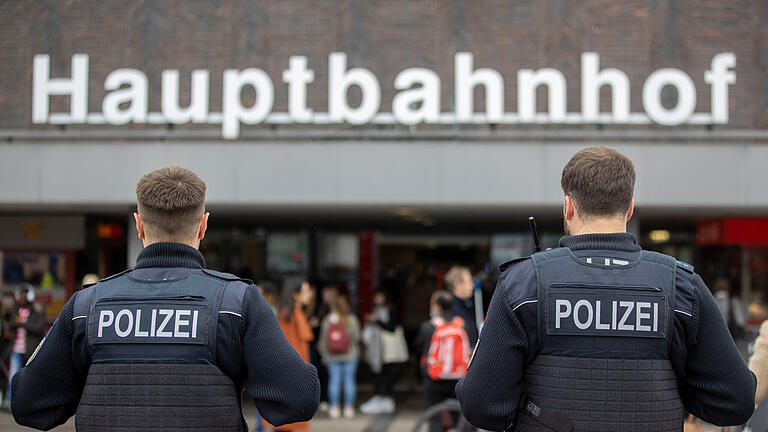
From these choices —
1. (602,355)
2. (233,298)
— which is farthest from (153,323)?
(602,355)

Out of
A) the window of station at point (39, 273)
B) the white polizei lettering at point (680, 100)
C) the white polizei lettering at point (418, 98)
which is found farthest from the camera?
Answer: the window of station at point (39, 273)

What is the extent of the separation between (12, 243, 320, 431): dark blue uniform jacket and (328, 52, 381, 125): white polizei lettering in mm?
9115

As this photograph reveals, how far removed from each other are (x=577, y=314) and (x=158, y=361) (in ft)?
4.48

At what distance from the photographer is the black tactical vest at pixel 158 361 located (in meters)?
2.47

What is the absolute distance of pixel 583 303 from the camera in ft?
8.24

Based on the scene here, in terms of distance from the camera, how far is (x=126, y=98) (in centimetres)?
1202

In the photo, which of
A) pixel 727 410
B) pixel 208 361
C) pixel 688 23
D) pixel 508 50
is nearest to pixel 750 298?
pixel 688 23

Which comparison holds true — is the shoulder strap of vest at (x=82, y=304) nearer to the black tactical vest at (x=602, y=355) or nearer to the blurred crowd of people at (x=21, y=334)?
the black tactical vest at (x=602, y=355)

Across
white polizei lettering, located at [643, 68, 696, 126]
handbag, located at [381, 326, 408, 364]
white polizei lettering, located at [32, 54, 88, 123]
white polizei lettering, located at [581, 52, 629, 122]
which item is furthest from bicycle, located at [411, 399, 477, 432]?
white polizei lettering, located at [32, 54, 88, 123]

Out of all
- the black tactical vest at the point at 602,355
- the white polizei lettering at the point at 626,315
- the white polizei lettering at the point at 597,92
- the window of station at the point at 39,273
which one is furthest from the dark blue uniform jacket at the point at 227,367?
the window of station at the point at 39,273

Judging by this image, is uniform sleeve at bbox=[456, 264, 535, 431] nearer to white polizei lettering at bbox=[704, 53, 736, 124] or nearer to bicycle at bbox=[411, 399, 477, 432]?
bicycle at bbox=[411, 399, 477, 432]

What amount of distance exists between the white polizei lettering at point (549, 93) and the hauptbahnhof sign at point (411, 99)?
0.05ft

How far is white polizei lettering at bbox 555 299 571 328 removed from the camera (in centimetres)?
249

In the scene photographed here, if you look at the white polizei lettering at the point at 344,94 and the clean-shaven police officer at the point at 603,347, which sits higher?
the white polizei lettering at the point at 344,94
